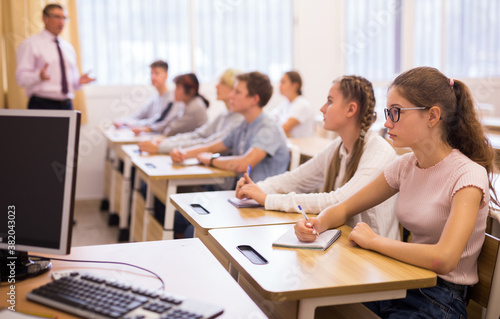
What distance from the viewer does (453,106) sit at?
4.91 feet

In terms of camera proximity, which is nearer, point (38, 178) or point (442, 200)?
point (38, 178)

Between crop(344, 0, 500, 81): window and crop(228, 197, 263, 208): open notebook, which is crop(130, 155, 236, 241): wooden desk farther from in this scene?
crop(344, 0, 500, 81): window

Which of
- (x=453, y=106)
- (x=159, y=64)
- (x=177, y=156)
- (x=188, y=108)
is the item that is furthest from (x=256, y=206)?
(x=159, y=64)

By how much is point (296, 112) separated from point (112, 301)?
12.5 feet

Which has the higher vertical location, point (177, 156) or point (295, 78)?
point (295, 78)

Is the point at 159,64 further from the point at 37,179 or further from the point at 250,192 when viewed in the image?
the point at 37,179

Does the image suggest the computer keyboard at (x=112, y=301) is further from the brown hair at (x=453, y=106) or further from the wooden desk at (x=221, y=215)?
the brown hair at (x=453, y=106)

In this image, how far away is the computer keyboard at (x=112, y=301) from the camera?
3.28 feet

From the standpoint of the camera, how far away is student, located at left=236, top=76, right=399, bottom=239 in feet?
6.15

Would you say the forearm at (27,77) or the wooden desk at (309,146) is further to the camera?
the forearm at (27,77)

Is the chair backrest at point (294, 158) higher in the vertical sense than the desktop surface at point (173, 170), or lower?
higher

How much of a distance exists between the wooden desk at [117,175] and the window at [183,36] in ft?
2.82

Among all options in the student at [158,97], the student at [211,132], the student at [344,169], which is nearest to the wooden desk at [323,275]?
the student at [344,169]

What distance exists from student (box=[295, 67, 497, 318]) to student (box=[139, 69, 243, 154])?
1943mm
